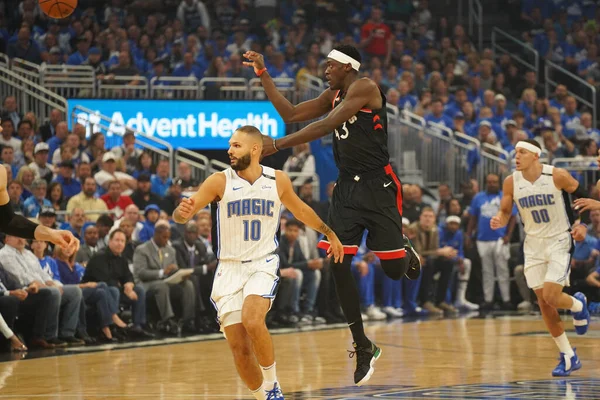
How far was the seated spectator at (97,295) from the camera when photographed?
1396cm

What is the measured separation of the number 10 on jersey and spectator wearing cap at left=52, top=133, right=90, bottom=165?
30.3 ft

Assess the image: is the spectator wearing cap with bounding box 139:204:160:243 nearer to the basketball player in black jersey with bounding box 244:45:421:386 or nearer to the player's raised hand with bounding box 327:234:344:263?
the basketball player in black jersey with bounding box 244:45:421:386

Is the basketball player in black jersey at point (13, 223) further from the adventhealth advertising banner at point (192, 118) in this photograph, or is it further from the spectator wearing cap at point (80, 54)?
the spectator wearing cap at point (80, 54)

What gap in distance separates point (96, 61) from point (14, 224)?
13.7 meters

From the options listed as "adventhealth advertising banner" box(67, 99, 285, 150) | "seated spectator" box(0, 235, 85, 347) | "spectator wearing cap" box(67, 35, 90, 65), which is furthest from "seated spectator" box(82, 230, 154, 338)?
"spectator wearing cap" box(67, 35, 90, 65)

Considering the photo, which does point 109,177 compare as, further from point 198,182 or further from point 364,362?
point 364,362

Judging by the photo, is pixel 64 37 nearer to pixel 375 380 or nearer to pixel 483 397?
pixel 375 380

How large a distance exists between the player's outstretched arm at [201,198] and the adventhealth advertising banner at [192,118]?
466 inches

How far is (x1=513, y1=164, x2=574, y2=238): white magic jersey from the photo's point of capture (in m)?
11.4

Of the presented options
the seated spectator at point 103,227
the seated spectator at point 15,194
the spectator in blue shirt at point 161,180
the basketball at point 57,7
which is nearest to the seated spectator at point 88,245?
the seated spectator at point 103,227

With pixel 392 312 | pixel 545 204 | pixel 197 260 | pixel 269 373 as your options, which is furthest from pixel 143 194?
pixel 269 373

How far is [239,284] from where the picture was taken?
8117 mm

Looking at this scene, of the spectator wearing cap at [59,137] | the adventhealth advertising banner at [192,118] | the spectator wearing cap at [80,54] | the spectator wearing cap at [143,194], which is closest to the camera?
the spectator wearing cap at [143,194]

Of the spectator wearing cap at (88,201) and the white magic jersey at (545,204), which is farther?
the spectator wearing cap at (88,201)
